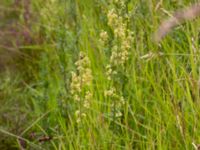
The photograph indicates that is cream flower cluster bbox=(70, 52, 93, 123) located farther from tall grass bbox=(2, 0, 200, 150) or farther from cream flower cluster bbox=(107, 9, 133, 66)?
cream flower cluster bbox=(107, 9, 133, 66)

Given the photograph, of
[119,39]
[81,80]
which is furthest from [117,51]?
[81,80]

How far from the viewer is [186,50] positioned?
2957mm

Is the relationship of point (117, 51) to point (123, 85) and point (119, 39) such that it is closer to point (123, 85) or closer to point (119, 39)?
point (119, 39)

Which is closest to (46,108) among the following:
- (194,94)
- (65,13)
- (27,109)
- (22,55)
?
(27,109)

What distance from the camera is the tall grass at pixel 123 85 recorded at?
2512 millimetres

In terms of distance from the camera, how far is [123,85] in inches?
108

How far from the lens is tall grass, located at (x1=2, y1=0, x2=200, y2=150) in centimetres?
251

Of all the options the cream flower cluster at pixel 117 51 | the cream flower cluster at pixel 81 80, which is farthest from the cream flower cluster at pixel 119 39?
the cream flower cluster at pixel 81 80

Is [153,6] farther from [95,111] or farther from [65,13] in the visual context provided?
[65,13]

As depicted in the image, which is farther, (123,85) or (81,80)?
(123,85)

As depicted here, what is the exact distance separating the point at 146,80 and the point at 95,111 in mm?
301

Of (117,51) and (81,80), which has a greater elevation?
(117,51)

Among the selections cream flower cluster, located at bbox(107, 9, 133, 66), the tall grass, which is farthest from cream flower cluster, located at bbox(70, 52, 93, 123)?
cream flower cluster, located at bbox(107, 9, 133, 66)

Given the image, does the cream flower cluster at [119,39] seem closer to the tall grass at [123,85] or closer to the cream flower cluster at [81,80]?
the tall grass at [123,85]
